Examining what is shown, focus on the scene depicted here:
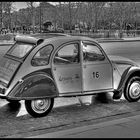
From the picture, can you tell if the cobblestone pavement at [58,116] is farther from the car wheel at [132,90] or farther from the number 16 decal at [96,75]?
the number 16 decal at [96,75]

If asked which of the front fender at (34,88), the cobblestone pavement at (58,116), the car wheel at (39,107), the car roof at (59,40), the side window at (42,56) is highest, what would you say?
the car roof at (59,40)

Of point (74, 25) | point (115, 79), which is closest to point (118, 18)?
point (74, 25)

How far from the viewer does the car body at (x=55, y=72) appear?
644 centimetres

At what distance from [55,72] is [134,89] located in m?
2.29

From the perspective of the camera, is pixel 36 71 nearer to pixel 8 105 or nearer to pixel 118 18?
pixel 8 105

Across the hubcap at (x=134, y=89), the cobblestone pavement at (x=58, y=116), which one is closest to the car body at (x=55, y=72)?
the hubcap at (x=134, y=89)

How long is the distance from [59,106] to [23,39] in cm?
178

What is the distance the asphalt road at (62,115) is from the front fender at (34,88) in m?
0.49

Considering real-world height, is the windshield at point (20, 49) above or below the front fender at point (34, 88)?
above

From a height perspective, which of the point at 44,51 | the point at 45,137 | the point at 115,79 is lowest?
the point at 45,137

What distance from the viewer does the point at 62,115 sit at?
22.4 feet

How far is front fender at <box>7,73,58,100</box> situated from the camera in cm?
632

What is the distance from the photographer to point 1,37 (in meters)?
37.5

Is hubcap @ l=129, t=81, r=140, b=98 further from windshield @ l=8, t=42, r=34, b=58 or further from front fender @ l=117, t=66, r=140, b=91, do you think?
windshield @ l=8, t=42, r=34, b=58
